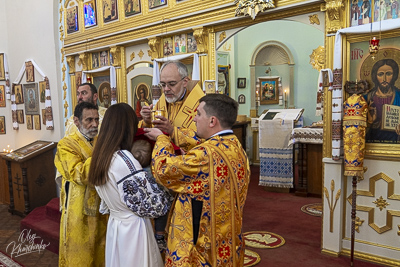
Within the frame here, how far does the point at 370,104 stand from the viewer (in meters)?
3.78

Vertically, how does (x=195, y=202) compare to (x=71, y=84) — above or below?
below

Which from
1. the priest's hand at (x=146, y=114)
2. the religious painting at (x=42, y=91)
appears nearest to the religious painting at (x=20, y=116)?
the religious painting at (x=42, y=91)

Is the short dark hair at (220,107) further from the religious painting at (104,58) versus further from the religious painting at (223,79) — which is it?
the religious painting at (223,79)

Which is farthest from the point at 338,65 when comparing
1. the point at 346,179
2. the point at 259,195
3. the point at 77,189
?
the point at 259,195

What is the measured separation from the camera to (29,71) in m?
7.82

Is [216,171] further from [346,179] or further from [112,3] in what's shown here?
[112,3]

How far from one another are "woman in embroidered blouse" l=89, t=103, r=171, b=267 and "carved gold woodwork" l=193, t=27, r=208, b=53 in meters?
3.10

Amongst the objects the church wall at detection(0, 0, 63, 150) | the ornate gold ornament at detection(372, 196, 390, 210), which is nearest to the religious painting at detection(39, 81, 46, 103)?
the church wall at detection(0, 0, 63, 150)

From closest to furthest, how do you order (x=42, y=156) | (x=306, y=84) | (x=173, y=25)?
(x=173, y=25) → (x=42, y=156) → (x=306, y=84)

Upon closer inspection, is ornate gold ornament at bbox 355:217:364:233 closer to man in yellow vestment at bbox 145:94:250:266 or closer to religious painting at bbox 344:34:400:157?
religious painting at bbox 344:34:400:157

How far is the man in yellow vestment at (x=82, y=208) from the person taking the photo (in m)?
2.76

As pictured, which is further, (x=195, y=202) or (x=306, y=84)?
(x=306, y=84)

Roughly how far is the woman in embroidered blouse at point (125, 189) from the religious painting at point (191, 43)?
10.7 feet

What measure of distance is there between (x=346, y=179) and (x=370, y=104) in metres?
0.86
